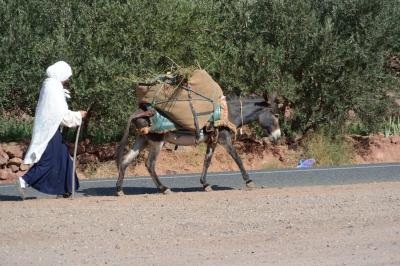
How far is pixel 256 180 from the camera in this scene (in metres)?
15.7

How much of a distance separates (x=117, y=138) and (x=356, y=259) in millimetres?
14313

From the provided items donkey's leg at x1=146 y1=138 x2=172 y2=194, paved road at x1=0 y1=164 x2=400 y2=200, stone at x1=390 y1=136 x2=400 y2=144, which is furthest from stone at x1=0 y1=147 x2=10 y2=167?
stone at x1=390 y1=136 x2=400 y2=144

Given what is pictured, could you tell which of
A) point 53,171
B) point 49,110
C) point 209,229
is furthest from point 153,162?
point 209,229

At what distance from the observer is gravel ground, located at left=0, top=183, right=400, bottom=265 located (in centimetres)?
884

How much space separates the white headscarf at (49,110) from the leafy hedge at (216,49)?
19.7ft

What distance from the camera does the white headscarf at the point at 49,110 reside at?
41.5 feet

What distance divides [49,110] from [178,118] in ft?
7.18

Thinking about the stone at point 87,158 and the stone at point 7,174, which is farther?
the stone at point 87,158

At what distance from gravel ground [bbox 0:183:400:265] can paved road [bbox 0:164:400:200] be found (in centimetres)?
141

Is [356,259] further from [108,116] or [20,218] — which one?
[108,116]

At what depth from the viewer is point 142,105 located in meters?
14.0

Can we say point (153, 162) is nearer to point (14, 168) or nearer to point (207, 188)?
point (207, 188)

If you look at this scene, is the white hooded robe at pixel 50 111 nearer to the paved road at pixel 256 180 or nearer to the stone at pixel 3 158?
the paved road at pixel 256 180

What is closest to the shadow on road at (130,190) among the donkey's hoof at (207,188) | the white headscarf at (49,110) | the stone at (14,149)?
the donkey's hoof at (207,188)
